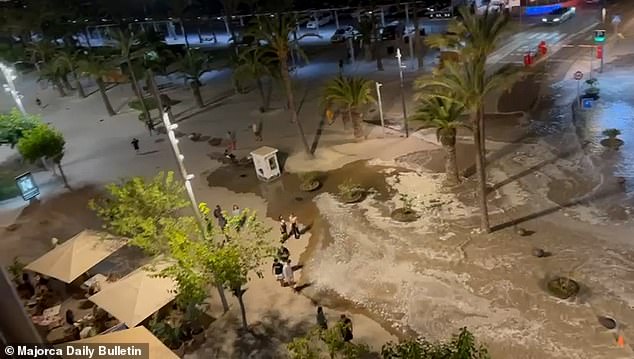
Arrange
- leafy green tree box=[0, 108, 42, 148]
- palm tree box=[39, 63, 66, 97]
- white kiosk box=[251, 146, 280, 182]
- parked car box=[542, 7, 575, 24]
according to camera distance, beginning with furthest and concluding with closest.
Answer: parked car box=[542, 7, 575, 24]
palm tree box=[39, 63, 66, 97]
leafy green tree box=[0, 108, 42, 148]
white kiosk box=[251, 146, 280, 182]

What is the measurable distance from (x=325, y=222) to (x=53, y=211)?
54.2 ft

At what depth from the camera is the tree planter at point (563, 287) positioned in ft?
66.3

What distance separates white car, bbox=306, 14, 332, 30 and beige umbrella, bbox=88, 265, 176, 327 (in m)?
55.2

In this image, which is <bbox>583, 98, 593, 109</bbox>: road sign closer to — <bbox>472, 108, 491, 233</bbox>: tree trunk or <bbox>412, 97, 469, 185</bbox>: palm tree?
<bbox>412, 97, 469, 185</bbox>: palm tree

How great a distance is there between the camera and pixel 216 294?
23.4m

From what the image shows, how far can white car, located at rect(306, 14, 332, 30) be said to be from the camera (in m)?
71.1

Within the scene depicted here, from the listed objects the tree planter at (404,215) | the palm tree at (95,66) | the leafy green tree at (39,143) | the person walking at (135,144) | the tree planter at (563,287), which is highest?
the palm tree at (95,66)

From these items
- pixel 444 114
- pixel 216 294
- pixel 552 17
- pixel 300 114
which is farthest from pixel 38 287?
pixel 552 17

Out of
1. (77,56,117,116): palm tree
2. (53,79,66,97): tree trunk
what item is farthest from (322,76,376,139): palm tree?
(53,79,66,97): tree trunk

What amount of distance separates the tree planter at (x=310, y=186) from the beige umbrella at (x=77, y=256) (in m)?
10.5

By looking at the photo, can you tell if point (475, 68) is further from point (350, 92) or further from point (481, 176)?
point (350, 92)

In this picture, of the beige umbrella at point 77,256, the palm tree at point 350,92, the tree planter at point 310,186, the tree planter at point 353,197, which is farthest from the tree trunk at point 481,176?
the beige umbrella at point 77,256

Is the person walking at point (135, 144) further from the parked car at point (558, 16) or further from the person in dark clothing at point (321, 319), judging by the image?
the parked car at point (558, 16)

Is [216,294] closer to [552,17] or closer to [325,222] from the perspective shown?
[325,222]
